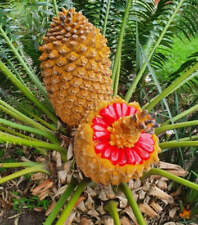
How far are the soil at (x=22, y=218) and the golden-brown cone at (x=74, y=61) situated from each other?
2.49 feet

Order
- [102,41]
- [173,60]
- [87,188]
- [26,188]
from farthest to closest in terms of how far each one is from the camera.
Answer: [173,60] → [26,188] → [87,188] → [102,41]

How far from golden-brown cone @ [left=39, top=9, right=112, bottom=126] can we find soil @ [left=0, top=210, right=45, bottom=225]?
2.49 feet

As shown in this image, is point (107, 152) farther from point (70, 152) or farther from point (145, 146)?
point (70, 152)

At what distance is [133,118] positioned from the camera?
800 mm

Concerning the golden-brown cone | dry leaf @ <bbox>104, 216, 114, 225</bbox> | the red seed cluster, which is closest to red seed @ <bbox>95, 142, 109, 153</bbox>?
the red seed cluster

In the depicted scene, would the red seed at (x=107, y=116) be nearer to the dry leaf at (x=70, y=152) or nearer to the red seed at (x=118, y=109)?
the red seed at (x=118, y=109)

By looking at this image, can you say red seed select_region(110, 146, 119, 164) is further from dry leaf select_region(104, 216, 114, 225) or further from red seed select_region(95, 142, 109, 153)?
dry leaf select_region(104, 216, 114, 225)

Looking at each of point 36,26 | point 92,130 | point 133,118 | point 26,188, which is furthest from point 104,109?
point 26,188

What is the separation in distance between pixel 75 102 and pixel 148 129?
427 millimetres

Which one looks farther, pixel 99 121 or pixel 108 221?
pixel 108 221

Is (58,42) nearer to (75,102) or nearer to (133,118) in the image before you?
(75,102)

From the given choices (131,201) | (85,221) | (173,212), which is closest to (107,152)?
(131,201)

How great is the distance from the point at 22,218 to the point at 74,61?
1.00 meters

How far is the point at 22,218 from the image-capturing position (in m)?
1.53
